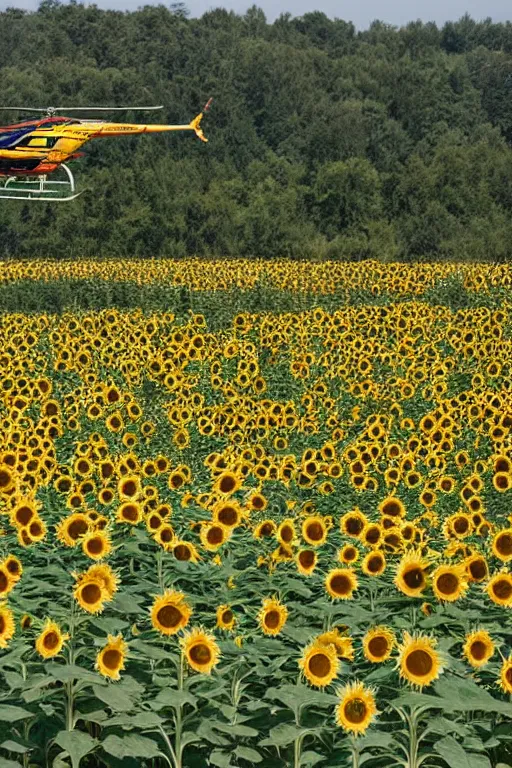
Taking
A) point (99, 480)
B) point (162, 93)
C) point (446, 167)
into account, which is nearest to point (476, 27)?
A: point (162, 93)

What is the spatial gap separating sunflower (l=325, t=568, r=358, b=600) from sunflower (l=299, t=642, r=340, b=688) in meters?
0.67

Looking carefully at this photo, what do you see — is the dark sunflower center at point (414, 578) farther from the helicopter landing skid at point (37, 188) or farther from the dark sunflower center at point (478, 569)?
the helicopter landing skid at point (37, 188)

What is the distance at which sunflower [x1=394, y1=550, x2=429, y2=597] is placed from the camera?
4.20 metres

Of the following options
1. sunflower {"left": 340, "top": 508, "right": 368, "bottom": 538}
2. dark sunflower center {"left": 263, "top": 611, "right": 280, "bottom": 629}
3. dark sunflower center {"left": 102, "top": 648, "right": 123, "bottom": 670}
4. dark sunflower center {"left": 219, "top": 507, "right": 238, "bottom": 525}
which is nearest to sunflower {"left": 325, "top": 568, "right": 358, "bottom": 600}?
dark sunflower center {"left": 263, "top": 611, "right": 280, "bottom": 629}

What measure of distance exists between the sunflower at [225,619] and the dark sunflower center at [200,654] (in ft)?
1.75

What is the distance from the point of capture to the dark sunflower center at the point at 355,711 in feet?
11.6

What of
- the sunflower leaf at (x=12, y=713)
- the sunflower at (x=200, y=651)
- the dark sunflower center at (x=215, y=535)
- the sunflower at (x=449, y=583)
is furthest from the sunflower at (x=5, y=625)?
the sunflower at (x=449, y=583)

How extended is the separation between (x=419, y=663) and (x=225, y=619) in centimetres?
105

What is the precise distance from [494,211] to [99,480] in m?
37.6

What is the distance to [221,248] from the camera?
4366 cm

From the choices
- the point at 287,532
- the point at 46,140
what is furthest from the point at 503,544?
the point at 46,140

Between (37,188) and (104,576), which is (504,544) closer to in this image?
(104,576)

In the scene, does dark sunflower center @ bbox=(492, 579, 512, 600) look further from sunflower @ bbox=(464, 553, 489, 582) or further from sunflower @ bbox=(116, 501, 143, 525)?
sunflower @ bbox=(116, 501, 143, 525)

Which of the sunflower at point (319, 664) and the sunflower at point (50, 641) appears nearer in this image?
the sunflower at point (319, 664)
